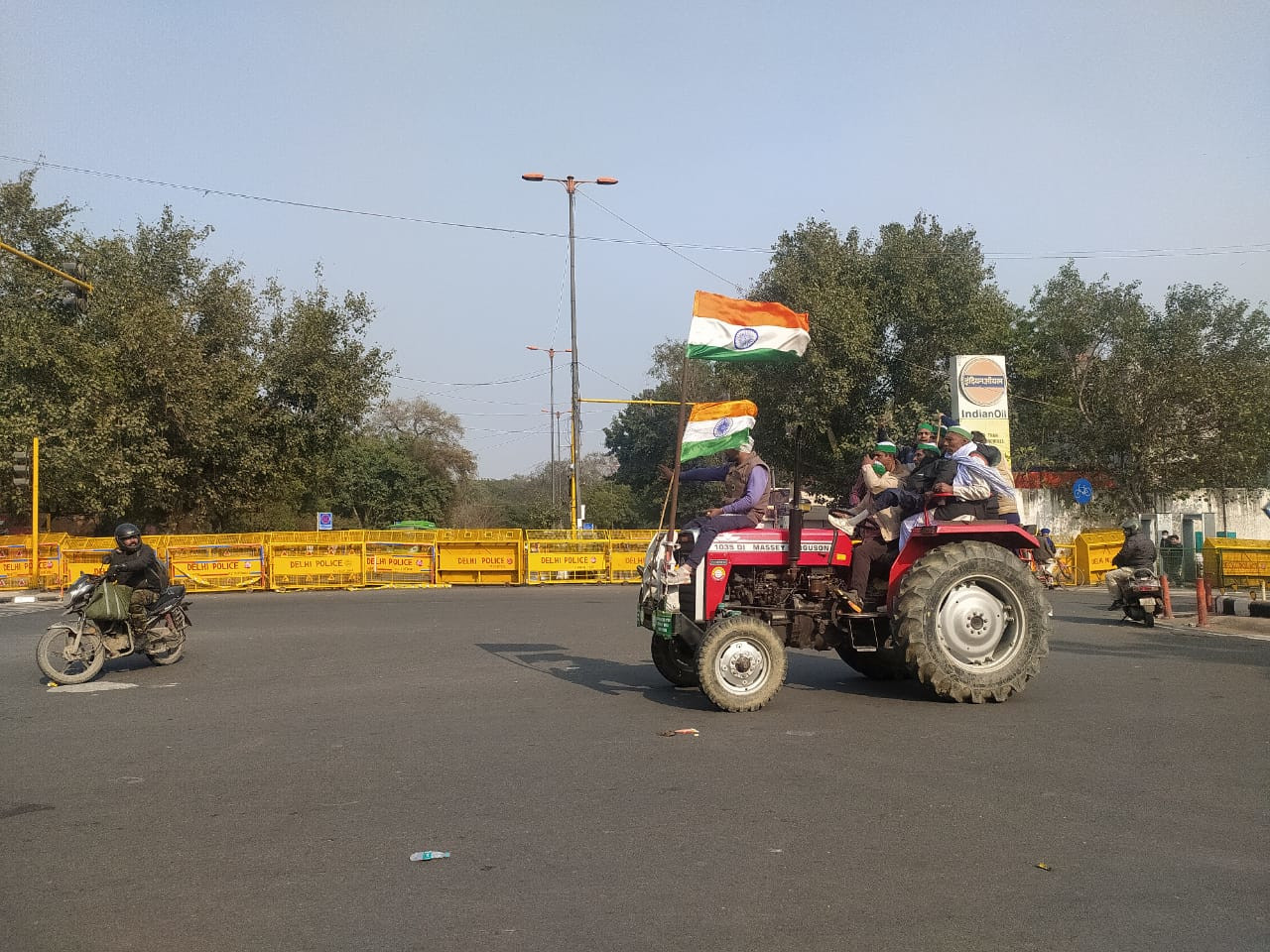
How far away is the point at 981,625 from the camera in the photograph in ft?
31.5

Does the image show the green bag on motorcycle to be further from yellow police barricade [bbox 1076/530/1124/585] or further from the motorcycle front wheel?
yellow police barricade [bbox 1076/530/1124/585]

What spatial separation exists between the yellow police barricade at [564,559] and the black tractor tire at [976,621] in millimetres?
21010

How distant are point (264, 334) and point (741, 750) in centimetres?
3171

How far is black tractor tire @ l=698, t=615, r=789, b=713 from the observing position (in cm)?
907

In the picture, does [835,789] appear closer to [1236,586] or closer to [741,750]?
[741,750]

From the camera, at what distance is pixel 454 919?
4.45 metres

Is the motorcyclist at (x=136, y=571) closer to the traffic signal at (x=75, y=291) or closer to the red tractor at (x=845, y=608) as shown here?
the red tractor at (x=845, y=608)

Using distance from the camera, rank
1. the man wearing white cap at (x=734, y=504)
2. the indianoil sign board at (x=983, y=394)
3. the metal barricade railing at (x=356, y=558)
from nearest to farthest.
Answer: the man wearing white cap at (x=734, y=504), the indianoil sign board at (x=983, y=394), the metal barricade railing at (x=356, y=558)

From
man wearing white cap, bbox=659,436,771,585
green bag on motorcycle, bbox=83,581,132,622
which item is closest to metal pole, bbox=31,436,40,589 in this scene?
green bag on motorcycle, bbox=83,581,132,622

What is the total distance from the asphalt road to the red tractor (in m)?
0.41

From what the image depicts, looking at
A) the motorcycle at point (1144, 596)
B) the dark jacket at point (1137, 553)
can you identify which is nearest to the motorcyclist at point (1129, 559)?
the dark jacket at point (1137, 553)

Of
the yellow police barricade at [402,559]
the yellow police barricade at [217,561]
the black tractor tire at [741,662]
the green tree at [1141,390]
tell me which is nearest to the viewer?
the black tractor tire at [741,662]

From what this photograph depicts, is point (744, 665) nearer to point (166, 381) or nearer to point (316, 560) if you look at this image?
point (316, 560)

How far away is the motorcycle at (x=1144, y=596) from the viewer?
1744 centimetres
